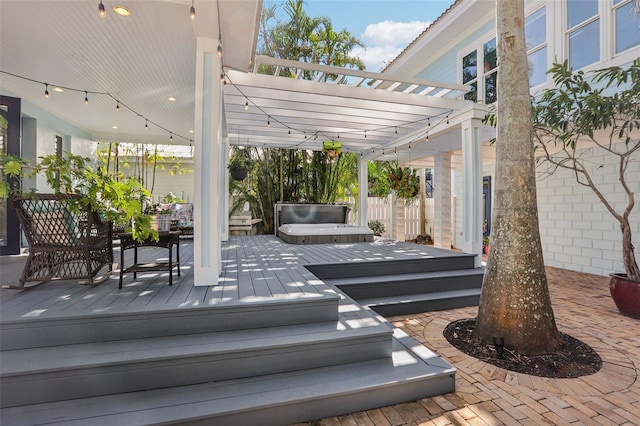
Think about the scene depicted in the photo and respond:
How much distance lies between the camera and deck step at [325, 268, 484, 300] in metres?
3.81

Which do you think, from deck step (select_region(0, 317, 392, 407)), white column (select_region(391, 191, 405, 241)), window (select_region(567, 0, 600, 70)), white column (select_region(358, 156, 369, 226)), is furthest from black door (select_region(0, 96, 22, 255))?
window (select_region(567, 0, 600, 70))

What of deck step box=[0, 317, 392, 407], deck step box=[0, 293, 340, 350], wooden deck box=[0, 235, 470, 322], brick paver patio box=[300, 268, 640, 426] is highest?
wooden deck box=[0, 235, 470, 322]

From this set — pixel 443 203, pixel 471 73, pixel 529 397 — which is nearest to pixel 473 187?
pixel 443 203

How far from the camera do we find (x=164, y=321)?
2.23 meters

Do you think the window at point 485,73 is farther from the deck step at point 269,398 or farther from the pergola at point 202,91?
the deck step at point 269,398

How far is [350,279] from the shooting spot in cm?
400

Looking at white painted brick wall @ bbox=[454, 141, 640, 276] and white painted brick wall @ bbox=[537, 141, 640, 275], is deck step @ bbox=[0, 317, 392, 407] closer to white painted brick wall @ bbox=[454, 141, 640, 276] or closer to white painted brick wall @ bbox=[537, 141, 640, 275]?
white painted brick wall @ bbox=[454, 141, 640, 276]

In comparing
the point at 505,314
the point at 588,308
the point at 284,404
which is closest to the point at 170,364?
the point at 284,404

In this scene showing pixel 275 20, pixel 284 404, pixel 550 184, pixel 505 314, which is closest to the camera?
pixel 284 404

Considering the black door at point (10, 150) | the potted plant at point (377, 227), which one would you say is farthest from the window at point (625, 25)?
the black door at point (10, 150)

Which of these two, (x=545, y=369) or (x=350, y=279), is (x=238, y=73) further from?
(x=545, y=369)

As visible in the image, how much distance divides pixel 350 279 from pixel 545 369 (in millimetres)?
2136

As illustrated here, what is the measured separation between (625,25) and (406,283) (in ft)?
16.1

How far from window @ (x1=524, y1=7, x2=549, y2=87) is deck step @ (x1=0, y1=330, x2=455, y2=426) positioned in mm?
5927
